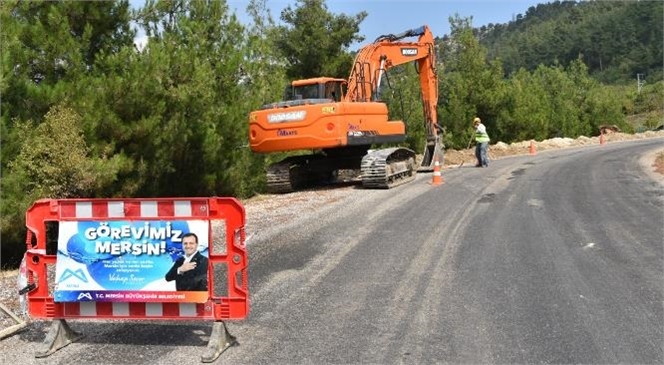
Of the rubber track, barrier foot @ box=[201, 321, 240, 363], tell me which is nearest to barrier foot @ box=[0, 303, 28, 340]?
barrier foot @ box=[201, 321, 240, 363]

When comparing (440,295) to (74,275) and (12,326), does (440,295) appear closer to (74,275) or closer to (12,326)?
(74,275)

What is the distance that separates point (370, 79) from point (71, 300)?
12582 millimetres

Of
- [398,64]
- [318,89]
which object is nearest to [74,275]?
[318,89]

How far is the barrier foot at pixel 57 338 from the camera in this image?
4.79 m

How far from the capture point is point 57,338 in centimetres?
490

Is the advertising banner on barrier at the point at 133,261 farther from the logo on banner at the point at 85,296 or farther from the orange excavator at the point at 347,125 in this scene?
the orange excavator at the point at 347,125

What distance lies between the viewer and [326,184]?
57.4 feet

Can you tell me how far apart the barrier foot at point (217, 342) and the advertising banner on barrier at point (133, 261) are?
0.82ft

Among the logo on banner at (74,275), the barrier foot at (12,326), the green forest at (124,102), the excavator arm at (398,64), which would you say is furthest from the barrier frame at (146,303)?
the excavator arm at (398,64)

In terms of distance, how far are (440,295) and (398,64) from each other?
12.4 m

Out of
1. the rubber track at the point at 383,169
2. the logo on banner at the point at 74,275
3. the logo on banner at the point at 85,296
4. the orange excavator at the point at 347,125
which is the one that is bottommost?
the logo on banner at the point at 85,296

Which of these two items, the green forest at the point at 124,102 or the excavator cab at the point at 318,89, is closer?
the green forest at the point at 124,102

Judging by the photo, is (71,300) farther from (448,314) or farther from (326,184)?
(326,184)

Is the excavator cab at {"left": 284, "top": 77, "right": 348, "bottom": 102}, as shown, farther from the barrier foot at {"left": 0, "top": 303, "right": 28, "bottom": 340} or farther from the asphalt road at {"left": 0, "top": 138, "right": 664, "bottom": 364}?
the barrier foot at {"left": 0, "top": 303, "right": 28, "bottom": 340}
